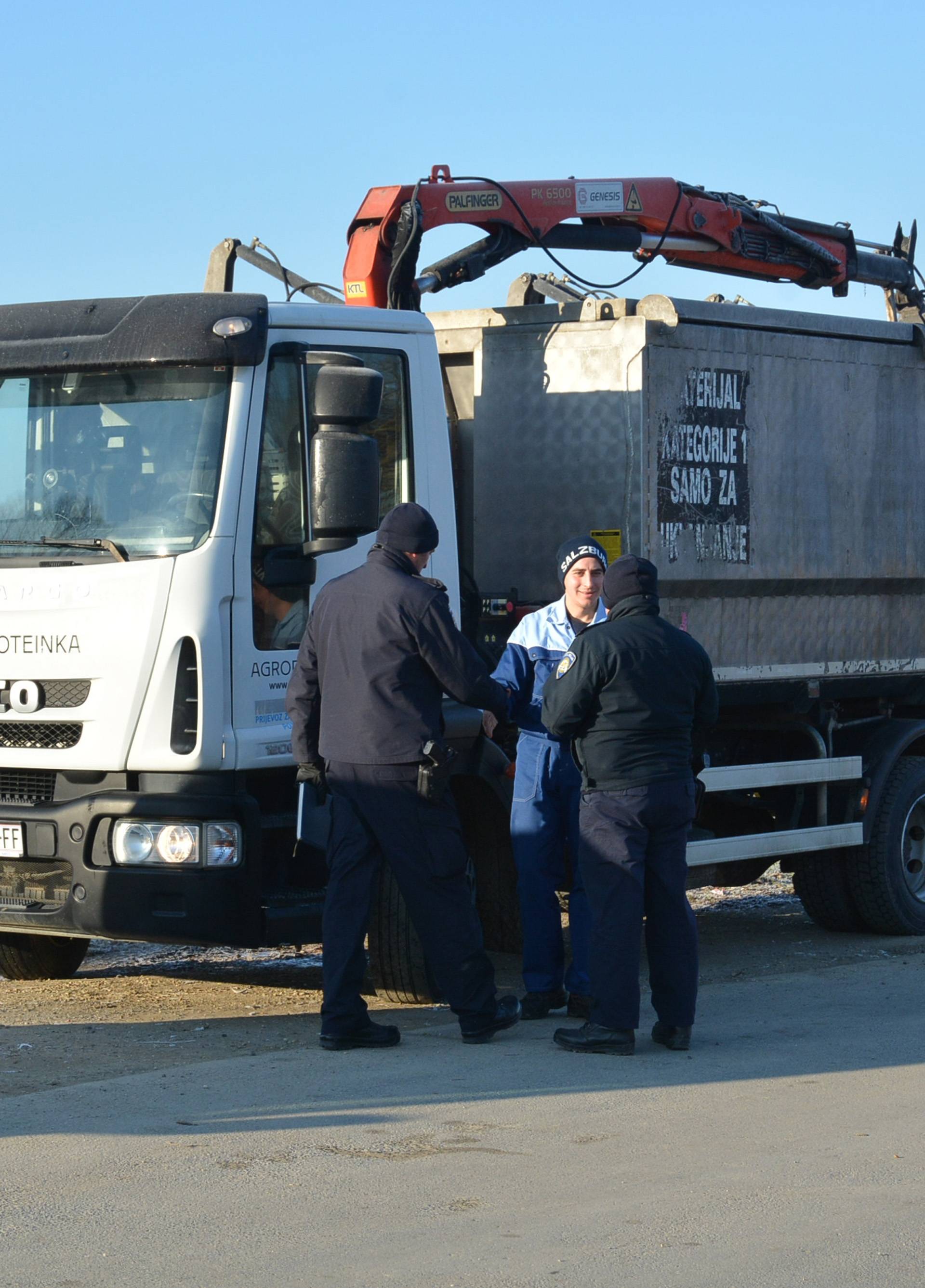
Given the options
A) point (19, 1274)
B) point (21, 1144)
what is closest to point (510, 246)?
point (21, 1144)

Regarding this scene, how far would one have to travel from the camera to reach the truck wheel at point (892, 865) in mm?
9797

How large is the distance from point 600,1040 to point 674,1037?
1.06 feet

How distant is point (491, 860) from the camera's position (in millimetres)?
8023

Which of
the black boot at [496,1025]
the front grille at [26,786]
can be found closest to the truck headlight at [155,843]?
the front grille at [26,786]

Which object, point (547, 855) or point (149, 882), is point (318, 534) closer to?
point (149, 882)

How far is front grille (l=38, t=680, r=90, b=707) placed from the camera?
6.83 m

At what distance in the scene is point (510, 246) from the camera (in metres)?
9.09

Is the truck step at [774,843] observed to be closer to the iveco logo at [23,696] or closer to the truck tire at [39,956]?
the truck tire at [39,956]

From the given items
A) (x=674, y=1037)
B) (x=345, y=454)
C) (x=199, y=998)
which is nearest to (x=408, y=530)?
(x=345, y=454)

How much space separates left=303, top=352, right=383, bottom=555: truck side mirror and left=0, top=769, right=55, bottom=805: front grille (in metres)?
1.44

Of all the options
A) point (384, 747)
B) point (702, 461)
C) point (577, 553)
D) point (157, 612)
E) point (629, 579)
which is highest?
point (702, 461)

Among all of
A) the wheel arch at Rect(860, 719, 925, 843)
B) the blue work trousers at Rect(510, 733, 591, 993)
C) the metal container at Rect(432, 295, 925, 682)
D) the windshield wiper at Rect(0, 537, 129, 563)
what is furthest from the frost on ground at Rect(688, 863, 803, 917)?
the windshield wiper at Rect(0, 537, 129, 563)

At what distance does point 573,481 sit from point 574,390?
0.41 meters

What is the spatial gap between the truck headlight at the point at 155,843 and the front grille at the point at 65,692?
49 cm
